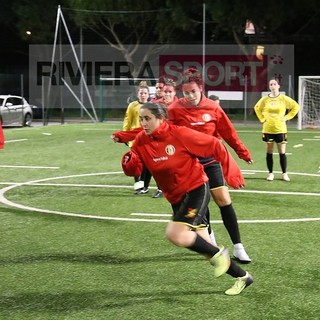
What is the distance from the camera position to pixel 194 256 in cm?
719

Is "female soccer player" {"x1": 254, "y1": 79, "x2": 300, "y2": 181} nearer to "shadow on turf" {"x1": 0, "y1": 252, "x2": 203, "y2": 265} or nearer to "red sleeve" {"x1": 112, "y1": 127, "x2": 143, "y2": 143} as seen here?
"red sleeve" {"x1": 112, "y1": 127, "x2": 143, "y2": 143}

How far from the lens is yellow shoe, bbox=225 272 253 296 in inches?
228

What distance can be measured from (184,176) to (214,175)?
3.90ft

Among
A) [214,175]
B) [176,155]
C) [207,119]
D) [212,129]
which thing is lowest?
[214,175]

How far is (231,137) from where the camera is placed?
293 inches

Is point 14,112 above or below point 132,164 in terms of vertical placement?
above

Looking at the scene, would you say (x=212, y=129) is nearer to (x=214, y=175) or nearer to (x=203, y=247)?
(x=214, y=175)

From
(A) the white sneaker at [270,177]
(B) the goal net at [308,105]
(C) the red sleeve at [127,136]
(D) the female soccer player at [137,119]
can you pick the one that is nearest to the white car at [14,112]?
(B) the goal net at [308,105]

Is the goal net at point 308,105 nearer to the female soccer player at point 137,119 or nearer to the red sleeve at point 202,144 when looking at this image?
the female soccer player at point 137,119

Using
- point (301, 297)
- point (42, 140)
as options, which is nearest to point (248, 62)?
point (42, 140)

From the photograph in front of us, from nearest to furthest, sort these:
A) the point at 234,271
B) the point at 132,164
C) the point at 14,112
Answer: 1. the point at 234,271
2. the point at 132,164
3. the point at 14,112

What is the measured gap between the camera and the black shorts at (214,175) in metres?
6.93

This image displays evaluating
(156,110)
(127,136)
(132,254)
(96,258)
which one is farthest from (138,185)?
(156,110)

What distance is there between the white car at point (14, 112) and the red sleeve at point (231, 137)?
2322 centimetres
